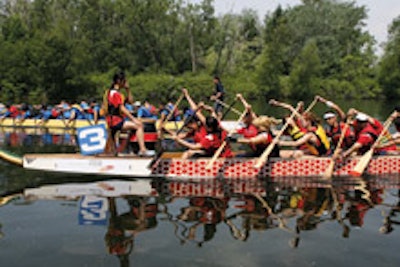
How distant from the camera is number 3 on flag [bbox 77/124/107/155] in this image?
9.78 metres

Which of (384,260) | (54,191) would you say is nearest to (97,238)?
(54,191)

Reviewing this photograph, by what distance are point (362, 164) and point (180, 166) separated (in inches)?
Result: 160

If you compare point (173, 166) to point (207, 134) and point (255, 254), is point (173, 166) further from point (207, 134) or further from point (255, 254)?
point (255, 254)

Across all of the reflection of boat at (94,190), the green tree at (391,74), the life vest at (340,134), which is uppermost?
the green tree at (391,74)

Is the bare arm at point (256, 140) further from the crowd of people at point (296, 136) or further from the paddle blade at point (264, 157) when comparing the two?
the paddle blade at point (264, 157)

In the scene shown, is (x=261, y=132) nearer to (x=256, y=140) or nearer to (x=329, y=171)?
(x=256, y=140)

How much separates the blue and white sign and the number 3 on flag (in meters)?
1.51

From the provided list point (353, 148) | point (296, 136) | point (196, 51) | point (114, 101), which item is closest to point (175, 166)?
point (114, 101)

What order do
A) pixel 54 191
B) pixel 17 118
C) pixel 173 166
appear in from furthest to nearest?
pixel 17 118, pixel 173 166, pixel 54 191

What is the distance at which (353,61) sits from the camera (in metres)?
63.4

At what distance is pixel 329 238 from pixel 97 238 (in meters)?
3.38

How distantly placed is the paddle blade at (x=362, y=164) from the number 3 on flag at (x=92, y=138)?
5.61m

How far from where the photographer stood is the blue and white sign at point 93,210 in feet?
24.0

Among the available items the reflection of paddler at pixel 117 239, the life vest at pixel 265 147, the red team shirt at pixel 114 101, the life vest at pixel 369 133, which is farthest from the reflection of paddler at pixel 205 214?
the life vest at pixel 369 133
